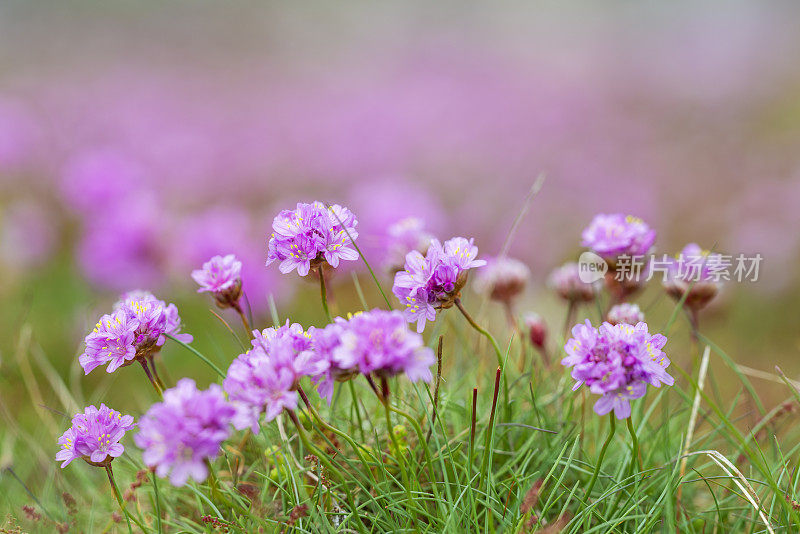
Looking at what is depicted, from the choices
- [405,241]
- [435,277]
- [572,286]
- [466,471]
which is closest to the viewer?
[435,277]

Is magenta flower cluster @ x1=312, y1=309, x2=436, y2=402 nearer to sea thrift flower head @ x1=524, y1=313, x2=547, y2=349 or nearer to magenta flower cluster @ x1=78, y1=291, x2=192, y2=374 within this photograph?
magenta flower cluster @ x1=78, y1=291, x2=192, y2=374

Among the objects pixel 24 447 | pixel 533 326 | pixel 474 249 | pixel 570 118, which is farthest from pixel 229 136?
pixel 474 249

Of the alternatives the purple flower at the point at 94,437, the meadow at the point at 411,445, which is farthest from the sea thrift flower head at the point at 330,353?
the purple flower at the point at 94,437

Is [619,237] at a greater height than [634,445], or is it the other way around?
[619,237]

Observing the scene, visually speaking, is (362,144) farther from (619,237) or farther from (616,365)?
(616,365)

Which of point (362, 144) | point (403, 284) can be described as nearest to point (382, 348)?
point (403, 284)
